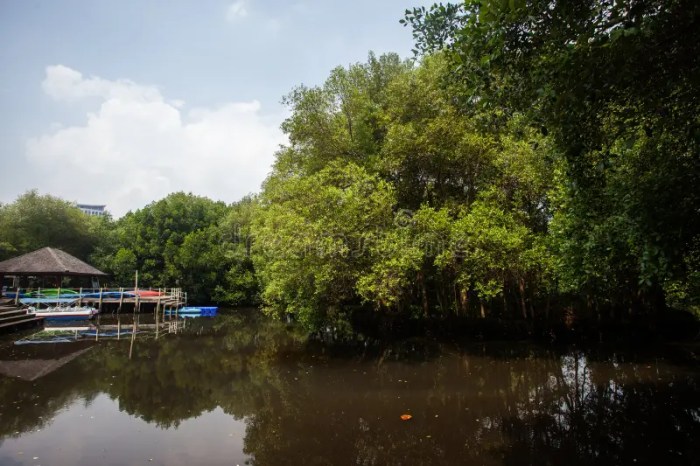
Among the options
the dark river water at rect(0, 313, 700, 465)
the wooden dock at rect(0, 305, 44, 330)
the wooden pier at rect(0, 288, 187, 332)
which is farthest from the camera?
the wooden pier at rect(0, 288, 187, 332)

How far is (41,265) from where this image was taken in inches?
940

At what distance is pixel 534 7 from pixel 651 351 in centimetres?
1368

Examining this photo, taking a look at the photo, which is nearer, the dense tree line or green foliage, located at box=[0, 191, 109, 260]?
green foliage, located at box=[0, 191, 109, 260]

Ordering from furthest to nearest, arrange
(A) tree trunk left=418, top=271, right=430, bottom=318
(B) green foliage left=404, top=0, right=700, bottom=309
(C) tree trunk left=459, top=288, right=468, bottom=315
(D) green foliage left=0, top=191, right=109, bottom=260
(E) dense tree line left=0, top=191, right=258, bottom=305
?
(E) dense tree line left=0, top=191, right=258, bottom=305 → (D) green foliage left=0, top=191, right=109, bottom=260 → (C) tree trunk left=459, top=288, right=468, bottom=315 → (A) tree trunk left=418, top=271, right=430, bottom=318 → (B) green foliage left=404, top=0, right=700, bottom=309

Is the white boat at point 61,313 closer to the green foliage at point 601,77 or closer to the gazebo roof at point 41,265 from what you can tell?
the gazebo roof at point 41,265

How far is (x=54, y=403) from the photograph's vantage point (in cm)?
890

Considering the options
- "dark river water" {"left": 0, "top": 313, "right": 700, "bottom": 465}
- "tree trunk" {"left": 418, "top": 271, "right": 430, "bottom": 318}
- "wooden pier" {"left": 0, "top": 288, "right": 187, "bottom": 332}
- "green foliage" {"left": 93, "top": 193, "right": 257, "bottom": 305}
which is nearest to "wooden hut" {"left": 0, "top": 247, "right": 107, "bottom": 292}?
"wooden pier" {"left": 0, "top": 288, "right": 187, "bottom": 332}

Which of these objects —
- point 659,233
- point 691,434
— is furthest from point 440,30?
point 691,434

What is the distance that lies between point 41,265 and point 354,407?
24.2 meters

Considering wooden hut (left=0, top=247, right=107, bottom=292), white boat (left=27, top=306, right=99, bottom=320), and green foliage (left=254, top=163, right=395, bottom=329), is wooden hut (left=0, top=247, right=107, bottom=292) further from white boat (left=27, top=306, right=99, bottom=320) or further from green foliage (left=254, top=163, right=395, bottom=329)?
green foliage (left=254, top=163, right=395, bottom=329)

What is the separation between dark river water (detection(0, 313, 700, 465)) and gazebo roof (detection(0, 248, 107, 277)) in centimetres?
1089

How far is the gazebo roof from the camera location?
916 inches

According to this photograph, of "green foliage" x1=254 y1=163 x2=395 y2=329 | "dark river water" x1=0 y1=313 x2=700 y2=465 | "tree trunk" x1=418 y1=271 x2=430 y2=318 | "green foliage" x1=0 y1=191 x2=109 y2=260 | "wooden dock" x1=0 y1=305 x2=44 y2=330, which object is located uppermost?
"green foliage" x1=0 y1=191 x2=109 y2=260

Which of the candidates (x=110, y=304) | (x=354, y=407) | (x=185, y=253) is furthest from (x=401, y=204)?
(x=110, y=304)
